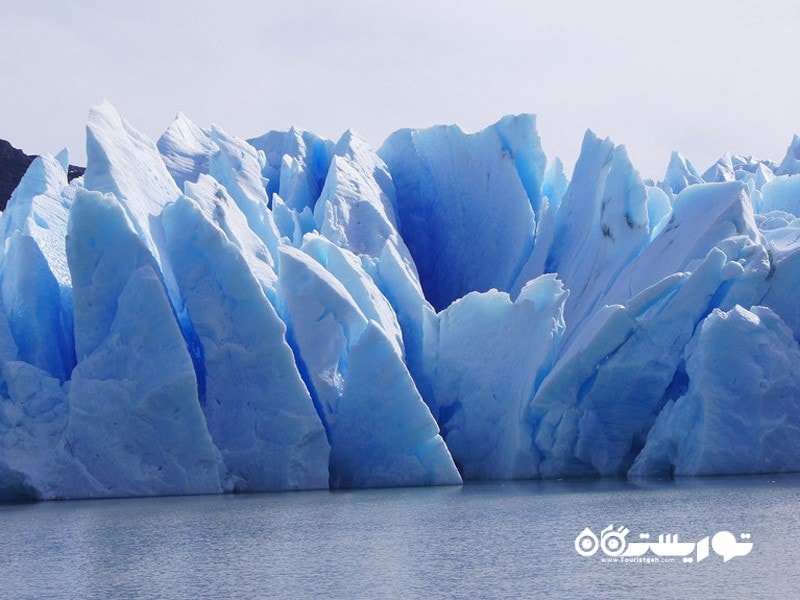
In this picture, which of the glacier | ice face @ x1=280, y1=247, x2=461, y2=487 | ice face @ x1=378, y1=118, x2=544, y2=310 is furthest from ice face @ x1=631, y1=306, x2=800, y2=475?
ice face @ x1=378, y1=118, x2=544, y2=310

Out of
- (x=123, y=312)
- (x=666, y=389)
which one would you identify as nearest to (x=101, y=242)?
(x=123, y=312)

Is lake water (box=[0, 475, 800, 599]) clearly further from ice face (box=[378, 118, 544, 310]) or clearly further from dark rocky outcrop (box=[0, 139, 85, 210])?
dark rocky outcrop (box=[0, 139, 85, 210])

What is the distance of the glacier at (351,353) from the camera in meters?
13.8

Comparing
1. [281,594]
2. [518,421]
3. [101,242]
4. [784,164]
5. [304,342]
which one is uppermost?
[784,164]

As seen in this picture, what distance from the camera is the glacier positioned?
45.4 feet

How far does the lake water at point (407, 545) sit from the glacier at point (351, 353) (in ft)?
3.25

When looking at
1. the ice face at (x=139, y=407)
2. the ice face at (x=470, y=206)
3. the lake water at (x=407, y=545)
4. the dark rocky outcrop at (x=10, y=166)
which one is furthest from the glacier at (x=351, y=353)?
the dark rocky outcrop at (x=10, y=166)

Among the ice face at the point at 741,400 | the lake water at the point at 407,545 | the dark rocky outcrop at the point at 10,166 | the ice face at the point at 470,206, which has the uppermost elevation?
the dark rocky outcrop at the point at 10,166

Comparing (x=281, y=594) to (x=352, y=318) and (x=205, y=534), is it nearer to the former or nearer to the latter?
(x=205, y=534)

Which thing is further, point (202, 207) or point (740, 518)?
point (202, 207)

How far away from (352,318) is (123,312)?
264 cm

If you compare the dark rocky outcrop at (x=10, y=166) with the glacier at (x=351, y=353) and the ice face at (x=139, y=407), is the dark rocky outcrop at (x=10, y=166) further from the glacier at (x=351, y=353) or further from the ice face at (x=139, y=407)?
the ice face at (x=139, y=407)

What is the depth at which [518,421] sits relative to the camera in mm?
14836

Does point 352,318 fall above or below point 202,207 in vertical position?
below
